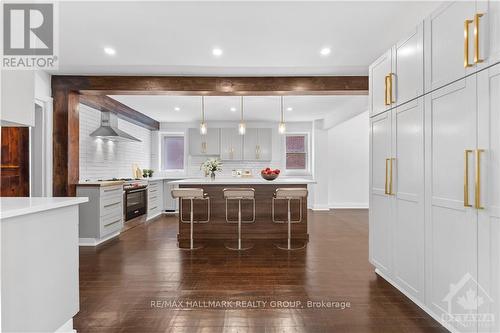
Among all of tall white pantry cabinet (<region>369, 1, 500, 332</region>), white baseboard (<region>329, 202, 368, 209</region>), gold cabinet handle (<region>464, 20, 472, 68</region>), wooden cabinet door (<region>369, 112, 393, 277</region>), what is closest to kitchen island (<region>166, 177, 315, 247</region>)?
wooden cabinet door (<region>369, 112, 393, 277</region>)

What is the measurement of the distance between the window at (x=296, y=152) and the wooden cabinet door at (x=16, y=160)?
6577mm

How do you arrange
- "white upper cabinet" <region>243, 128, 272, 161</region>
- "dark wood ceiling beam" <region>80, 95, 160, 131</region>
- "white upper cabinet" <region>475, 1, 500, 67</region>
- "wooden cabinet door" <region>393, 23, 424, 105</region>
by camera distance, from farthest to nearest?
1. "white upper cabinet" <region>243, 128, 272, 161</region>
2. "dark wood ceiling beam" <region>80, 95, 160, 131</region>
3. "wooden cabinet door" <region>393, 23, 424, 105</region>
4. "white upper cabinet" <region>475, 1, 500, 67</region>

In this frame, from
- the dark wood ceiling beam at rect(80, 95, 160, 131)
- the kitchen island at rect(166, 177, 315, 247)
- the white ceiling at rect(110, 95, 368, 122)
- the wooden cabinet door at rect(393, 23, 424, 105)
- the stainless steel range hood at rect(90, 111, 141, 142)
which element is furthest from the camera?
the white ceiling at rect(110, 95, 368, 122)

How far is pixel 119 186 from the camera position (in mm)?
5398

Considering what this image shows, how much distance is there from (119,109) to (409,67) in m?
5.66

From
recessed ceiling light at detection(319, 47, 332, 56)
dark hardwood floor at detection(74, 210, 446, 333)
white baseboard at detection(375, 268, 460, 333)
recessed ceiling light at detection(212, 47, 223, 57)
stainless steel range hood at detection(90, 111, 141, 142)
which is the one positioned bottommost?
dark hardwood floor at detection(74, 210, 446, 333)

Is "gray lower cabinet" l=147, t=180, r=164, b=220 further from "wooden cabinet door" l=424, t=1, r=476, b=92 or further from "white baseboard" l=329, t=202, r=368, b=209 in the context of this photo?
"wooden cabinet door" l=424, t=1, r=476, b=92

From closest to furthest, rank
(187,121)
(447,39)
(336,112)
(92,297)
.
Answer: (447,39)
(92,297)
(336,112)
(187,121)

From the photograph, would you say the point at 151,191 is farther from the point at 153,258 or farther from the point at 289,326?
the point at 289,326

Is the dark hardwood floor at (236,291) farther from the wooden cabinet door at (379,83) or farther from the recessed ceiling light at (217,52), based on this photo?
the recessed ceiling light at (217,52)

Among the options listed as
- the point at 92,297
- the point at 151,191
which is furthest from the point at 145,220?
the point at 92,297

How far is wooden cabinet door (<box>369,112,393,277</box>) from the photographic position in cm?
301

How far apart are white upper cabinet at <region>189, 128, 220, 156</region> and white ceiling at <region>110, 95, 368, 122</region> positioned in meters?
0.42

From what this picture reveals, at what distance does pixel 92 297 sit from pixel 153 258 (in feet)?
4.05
